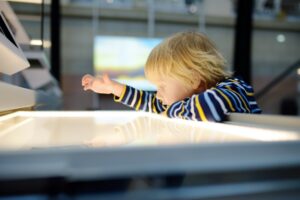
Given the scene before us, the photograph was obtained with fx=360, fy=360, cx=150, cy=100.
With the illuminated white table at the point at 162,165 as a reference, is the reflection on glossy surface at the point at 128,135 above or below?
below

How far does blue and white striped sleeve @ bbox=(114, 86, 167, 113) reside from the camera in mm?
877

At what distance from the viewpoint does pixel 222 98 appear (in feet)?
1.96

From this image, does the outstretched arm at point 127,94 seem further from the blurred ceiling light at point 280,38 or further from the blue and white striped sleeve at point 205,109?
the blurred ceiling light at point 280,38

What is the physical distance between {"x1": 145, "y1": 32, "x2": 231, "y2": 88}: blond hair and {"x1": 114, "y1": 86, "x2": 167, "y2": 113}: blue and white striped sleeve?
0.10 meters

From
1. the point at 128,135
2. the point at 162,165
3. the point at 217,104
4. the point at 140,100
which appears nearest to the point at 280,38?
the point at 140,100

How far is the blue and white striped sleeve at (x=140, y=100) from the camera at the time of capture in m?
0.88

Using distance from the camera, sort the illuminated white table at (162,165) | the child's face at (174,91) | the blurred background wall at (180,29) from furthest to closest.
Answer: the blurred background wall at (180,29) → the child's face at (174,91) → the illuminated white table at (162,165)

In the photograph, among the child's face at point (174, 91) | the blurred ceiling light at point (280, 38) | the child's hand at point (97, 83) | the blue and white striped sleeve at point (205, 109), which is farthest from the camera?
the blurred ceiling light at point (280, 38)

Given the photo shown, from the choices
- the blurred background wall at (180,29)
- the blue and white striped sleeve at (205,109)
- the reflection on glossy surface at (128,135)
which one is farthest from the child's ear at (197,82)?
the blurred background wall at (180,29)

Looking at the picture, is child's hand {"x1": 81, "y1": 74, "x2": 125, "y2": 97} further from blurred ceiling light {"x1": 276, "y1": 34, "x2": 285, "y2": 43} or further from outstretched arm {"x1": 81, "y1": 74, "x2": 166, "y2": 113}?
blurred ceiling light {"x1": 276, "y1": 34, "x2": 285, "y2": 43}

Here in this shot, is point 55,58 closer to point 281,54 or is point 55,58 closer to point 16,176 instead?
point 281,54

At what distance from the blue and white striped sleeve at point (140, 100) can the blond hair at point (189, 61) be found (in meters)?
0.10

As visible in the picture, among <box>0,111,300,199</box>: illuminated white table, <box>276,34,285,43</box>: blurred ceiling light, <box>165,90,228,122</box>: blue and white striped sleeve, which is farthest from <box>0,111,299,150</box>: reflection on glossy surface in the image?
<box>276,34,285,43</box>: blurred ceiling light

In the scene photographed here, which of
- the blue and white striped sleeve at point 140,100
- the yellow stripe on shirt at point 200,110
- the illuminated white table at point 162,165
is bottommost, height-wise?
the blue and white striped sleeve at point 140,100
